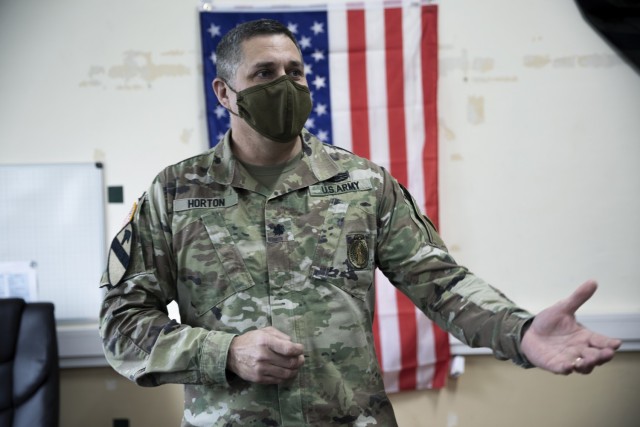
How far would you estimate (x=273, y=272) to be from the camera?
4.54 ft

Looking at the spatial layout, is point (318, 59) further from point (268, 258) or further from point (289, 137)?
point (268, 258)

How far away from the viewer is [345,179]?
4.95ft

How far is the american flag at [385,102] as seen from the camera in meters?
2.58

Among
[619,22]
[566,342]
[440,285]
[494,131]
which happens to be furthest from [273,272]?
[619,22]

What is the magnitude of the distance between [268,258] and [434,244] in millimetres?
396

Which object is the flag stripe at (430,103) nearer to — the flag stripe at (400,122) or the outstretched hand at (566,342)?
the flag stripe at (400,122)

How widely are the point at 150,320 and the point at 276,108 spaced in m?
0.56

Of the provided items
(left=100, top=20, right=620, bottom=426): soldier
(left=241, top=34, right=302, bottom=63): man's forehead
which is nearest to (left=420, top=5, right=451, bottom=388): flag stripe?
(left=100, top=20, right=620, bottom=426): soldier

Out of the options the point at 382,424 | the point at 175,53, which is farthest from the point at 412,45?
the point at 382,424

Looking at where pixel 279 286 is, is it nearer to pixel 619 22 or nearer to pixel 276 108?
pixel 276 108

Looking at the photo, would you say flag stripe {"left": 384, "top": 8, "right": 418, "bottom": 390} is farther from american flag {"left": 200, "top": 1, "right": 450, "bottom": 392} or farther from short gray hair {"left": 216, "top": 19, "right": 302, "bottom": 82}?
short gray hair {"left": 216, "top": 19, "right": 302, "bottom": 82}

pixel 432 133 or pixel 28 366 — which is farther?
pixel 432 133

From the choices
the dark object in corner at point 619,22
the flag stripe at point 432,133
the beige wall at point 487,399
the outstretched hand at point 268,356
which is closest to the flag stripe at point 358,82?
the flag stripe at point 432,133

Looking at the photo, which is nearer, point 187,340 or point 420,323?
point 187,340
